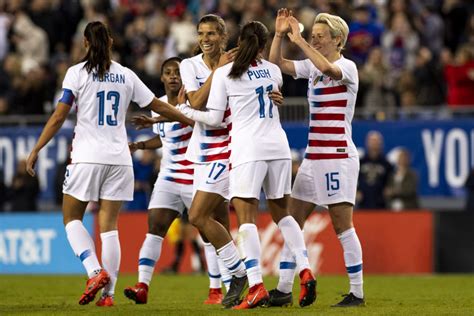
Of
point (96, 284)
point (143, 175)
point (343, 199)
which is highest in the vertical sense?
point (343, 199)

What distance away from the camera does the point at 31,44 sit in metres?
25.9

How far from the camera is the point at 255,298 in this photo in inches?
475

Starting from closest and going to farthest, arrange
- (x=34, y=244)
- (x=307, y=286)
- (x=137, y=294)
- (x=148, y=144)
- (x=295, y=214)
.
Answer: (x=307, y=286)
(x=295, y=214)
(x=137, y=294)
(x=148, y=144)
(x=34, y=244)

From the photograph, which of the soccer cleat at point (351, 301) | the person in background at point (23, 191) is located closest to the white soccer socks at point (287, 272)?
the soccer cleat at point (351, 301)

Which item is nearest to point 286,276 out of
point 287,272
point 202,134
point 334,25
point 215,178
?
point 287,272

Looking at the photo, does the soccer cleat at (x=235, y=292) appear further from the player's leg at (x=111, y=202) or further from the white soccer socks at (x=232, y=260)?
the player's leg at (x=111, y=202)

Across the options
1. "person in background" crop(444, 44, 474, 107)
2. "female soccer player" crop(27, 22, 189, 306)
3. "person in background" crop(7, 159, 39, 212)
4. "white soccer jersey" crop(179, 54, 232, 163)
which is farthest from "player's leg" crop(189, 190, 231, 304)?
"person in background" crop(7, 159, 39, 212)

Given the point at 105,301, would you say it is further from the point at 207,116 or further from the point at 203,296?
the point at 203,296

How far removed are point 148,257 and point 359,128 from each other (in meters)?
9.08

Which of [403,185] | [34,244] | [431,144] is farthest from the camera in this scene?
[34,244]

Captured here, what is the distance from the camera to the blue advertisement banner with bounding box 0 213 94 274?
22406 millimetres

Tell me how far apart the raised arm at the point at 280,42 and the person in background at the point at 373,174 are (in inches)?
346

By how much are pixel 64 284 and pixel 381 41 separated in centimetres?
885

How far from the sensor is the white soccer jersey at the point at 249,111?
12.2 meters
